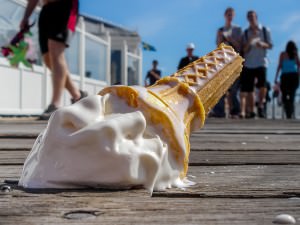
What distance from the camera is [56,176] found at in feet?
3.74

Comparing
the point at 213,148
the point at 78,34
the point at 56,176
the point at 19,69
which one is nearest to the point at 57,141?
the point at 56,176

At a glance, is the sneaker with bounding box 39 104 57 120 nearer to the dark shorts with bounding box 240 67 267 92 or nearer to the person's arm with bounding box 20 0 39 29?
the person's arm with bounding box 20 0 39 29

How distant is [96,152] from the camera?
43.8 inches

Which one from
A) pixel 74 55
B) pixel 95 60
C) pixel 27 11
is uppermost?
pixel 95 60

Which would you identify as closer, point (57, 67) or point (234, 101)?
point (57, 67)

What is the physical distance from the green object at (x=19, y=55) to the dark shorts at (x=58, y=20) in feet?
13.4

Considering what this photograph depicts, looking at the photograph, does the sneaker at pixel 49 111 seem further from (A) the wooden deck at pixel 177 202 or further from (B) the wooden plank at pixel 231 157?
(A) the wooden deck at pixel 177 202

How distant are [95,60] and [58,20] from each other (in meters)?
9.34

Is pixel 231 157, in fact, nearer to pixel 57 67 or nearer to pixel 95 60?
pixel 57 67

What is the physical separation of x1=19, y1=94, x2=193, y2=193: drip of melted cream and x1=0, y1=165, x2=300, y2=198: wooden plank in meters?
0.06

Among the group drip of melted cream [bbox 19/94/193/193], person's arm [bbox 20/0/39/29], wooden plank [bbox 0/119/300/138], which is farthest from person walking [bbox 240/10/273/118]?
drip of melted cream [bbox 19/94/193/193]

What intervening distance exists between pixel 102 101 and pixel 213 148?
3.64 feet

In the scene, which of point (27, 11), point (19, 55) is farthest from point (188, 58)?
point (27, 11)

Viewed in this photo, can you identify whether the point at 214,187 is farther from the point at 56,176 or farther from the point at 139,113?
the point at 56,176
